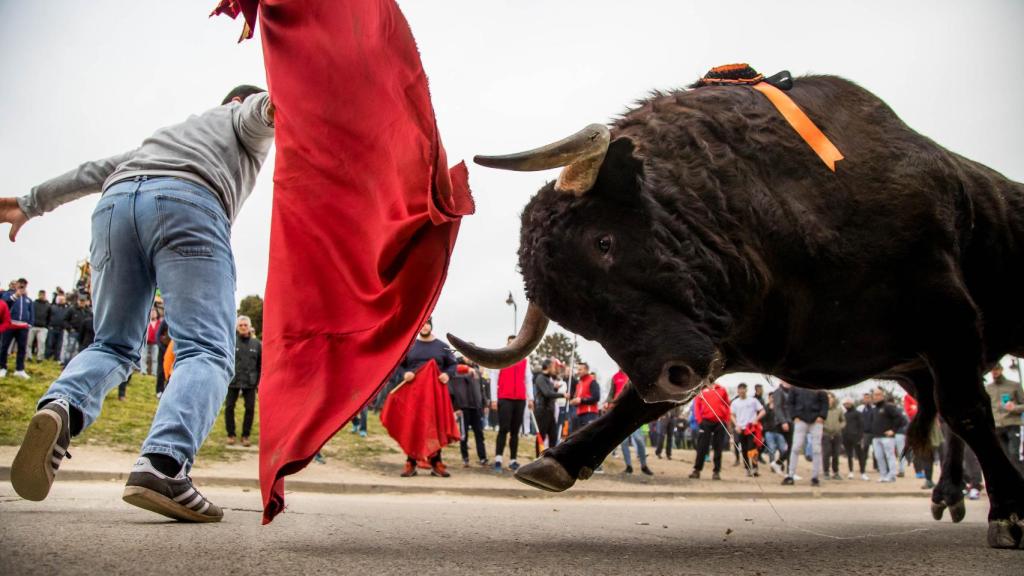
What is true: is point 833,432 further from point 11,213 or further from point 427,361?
point 11,213

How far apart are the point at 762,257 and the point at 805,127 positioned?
0.77m

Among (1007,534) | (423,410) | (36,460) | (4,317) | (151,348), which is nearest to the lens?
(36,460)

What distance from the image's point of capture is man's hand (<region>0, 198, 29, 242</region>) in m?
3.61

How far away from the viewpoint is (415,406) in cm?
1058

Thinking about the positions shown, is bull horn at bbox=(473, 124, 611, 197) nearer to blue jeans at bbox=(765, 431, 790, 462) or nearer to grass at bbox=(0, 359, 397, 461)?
grass at bbox=(0, 359, 397, 461)

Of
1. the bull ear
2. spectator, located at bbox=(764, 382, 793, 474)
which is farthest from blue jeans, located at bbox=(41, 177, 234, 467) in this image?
spectator, located at bbox=(764, 382, 793, 474)

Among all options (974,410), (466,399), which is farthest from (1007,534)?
(466,399)

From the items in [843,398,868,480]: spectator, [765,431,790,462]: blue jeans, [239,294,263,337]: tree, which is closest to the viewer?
[765,431,790,462]: blue jeans

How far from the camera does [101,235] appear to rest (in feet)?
11.1

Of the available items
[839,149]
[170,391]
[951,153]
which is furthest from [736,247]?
[170,391]

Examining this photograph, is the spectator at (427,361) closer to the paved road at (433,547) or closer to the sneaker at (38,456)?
the paved road at (433,547)

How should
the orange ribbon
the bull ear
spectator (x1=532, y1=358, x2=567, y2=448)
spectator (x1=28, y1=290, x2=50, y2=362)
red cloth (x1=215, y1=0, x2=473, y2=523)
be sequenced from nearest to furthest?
red cloth (x1=215, y1=0, x2=473, y2=523) < the bull ear < the orange ribbon < spectator (x1=532, y1=358, x2=567, y2=448) < spectator (x1=28, y1=290, x2=50, y2=362)

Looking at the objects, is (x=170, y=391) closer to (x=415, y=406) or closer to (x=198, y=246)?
(x=198, y=246)

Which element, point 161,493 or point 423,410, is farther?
point 423,410
